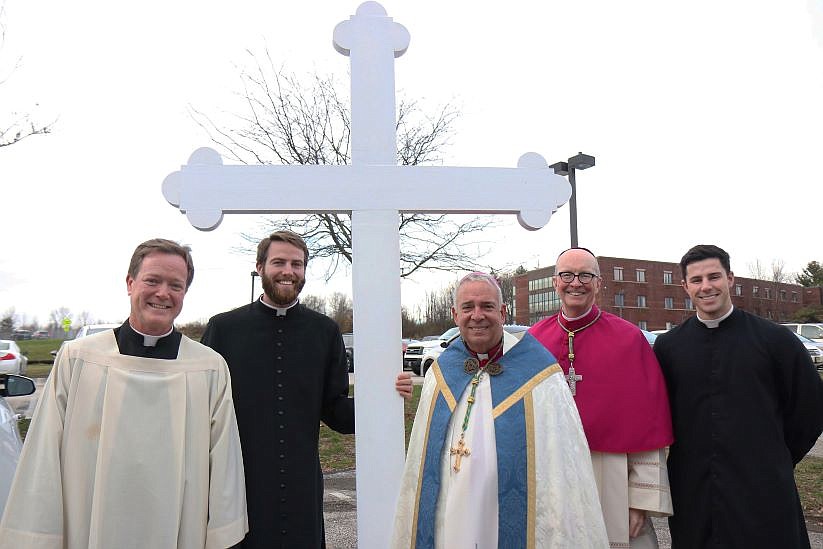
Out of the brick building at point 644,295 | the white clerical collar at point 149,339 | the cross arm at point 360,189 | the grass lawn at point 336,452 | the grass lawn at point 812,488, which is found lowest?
the grass lawn at point 812,488

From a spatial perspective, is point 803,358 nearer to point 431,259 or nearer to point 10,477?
point 10,477

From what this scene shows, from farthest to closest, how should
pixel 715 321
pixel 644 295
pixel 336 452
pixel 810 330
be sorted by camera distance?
pixel 644 295 < pixel 810 330 < pixel 336 452 < pixel 715 321

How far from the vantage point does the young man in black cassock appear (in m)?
2.83

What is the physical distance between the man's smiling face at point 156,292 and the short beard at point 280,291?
0.52 metres

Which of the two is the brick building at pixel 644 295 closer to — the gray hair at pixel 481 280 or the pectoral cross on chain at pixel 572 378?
the pectoral cross on chain at pixel 572 378

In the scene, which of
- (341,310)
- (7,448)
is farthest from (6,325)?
(7,448)

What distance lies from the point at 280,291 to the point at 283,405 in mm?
542

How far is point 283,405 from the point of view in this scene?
3002 millimetres

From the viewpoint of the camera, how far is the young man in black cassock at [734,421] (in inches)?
112

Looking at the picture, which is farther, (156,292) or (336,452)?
(336,452)

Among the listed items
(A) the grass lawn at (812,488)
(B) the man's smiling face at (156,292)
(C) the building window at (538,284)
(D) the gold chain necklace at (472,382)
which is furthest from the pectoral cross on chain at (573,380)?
(C) the building window at (538,284)

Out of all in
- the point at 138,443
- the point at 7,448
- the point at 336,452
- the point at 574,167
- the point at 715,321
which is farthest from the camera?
the point at 574,167

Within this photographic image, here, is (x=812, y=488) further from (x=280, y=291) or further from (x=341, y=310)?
(x=341, y=310)

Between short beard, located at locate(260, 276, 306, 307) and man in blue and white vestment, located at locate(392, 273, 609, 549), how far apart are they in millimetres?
822
